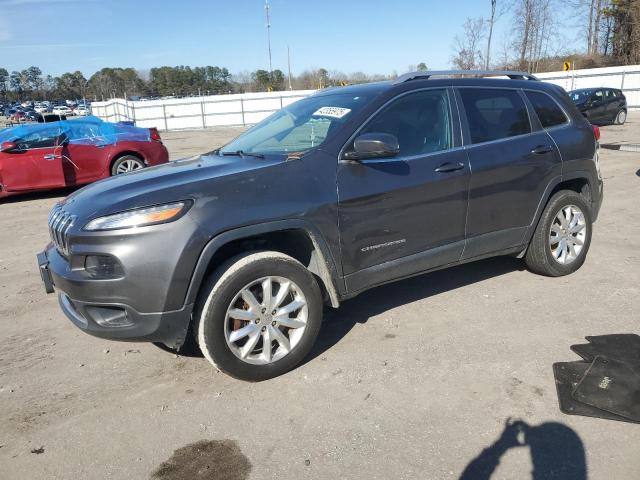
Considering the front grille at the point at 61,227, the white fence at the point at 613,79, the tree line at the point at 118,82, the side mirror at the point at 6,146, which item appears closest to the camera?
the front grille at the point at 61,227

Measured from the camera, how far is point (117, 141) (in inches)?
414

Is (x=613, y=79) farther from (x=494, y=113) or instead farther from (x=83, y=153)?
(x=494, y=113)

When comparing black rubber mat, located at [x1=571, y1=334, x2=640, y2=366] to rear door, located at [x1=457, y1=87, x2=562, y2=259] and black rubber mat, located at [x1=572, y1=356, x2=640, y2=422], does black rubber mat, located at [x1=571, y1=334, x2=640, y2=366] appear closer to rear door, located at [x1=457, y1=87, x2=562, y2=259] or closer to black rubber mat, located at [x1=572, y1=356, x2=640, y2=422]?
black rubber mat, located at [x1=572, y1=356, x2=640, y2=422]

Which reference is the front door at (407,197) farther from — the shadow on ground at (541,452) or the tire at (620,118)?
the tire at (620,118)

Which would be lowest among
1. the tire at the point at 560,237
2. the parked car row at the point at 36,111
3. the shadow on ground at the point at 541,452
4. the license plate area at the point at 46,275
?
the shadow on ground at the point at 541,452

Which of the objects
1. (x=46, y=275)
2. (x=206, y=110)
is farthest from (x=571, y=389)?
(x=206, y=110)

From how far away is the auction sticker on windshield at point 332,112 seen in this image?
3.79 meters

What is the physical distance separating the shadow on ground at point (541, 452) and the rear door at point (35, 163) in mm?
9536

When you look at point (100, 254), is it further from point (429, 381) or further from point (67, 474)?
point (429, 381)

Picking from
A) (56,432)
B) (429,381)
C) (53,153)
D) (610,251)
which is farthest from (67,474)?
(53,153)

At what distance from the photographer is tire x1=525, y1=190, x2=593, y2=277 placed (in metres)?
4.69

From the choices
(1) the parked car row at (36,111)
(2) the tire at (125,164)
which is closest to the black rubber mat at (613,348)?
(2) the tire at (125,164)

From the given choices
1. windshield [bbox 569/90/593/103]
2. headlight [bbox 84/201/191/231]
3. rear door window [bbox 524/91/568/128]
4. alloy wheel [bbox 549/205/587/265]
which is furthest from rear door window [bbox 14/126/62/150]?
windshield [bbox 569/90/593/103]

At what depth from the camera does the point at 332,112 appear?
3910 millimetres
